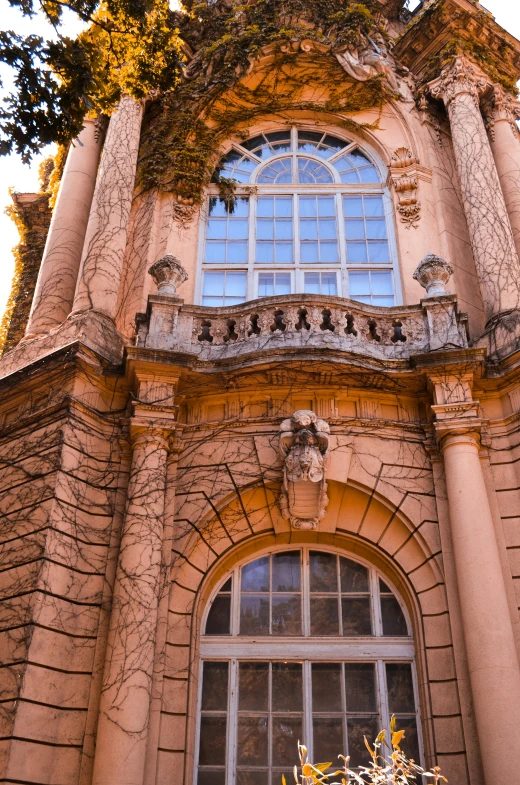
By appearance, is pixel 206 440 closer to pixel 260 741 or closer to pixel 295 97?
pixel 260 741

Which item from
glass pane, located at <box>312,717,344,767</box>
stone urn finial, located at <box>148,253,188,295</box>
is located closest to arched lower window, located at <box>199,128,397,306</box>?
stone urn finial, located at <box>148,253,188,295</box>

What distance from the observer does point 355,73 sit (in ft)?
45.0

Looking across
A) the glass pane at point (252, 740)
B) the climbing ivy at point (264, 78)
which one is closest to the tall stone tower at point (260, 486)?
the glass pane at point (252, 740)

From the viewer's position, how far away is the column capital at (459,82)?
42.6ft

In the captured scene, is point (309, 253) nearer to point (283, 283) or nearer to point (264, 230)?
point (283, 283)

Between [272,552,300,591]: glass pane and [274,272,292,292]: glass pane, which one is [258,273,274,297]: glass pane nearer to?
[274,272,292,292]: glass pane

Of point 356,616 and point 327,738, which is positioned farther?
point 356,616

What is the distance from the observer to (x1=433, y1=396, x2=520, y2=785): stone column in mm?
7062

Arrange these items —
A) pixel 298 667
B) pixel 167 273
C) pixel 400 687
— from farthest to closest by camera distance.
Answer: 1. pixel 167 273
2. pixel 298 667
3. pixel 400 687

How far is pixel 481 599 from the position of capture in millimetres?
7770

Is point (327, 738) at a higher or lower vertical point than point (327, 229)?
lower

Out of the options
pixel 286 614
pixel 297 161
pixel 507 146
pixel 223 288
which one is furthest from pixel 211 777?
pixel 507 146

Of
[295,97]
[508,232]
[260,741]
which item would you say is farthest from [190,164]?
[260,741]

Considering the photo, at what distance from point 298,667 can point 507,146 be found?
31.0 feet
